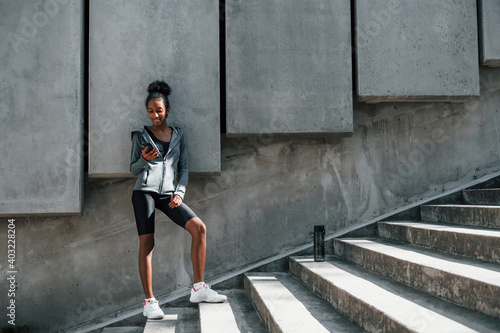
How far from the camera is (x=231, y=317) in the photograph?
10.1 feet

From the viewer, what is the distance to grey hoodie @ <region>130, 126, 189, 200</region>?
337cm

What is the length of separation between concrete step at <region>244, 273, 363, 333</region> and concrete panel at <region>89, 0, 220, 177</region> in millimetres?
1210

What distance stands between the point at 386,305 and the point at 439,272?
38 cm

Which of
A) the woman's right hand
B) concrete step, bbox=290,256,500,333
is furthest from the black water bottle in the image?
the woman's right hand

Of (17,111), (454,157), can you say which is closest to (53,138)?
(17,111)

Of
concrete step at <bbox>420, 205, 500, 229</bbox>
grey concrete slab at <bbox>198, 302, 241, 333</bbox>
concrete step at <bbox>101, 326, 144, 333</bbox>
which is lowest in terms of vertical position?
concrete step at <bbox>101, 326, 144, 333</bbox>

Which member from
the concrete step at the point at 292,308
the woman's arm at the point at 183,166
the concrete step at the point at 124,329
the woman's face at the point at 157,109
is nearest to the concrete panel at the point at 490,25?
the concrete step at the point at 292,308

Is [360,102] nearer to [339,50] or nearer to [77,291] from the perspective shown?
[339,50]

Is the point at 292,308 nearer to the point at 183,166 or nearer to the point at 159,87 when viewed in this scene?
the point at 183,166

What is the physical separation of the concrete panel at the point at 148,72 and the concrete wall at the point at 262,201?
1.24ft

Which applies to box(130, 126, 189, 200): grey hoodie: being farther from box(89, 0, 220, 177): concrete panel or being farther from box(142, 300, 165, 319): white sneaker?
box(142, 300, 165, 319): white sneaker

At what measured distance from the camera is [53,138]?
3936 mm

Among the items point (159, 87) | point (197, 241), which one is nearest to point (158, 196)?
point (197, 241)

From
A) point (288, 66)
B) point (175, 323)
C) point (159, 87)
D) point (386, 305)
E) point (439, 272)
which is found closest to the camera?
point (386, 305)
